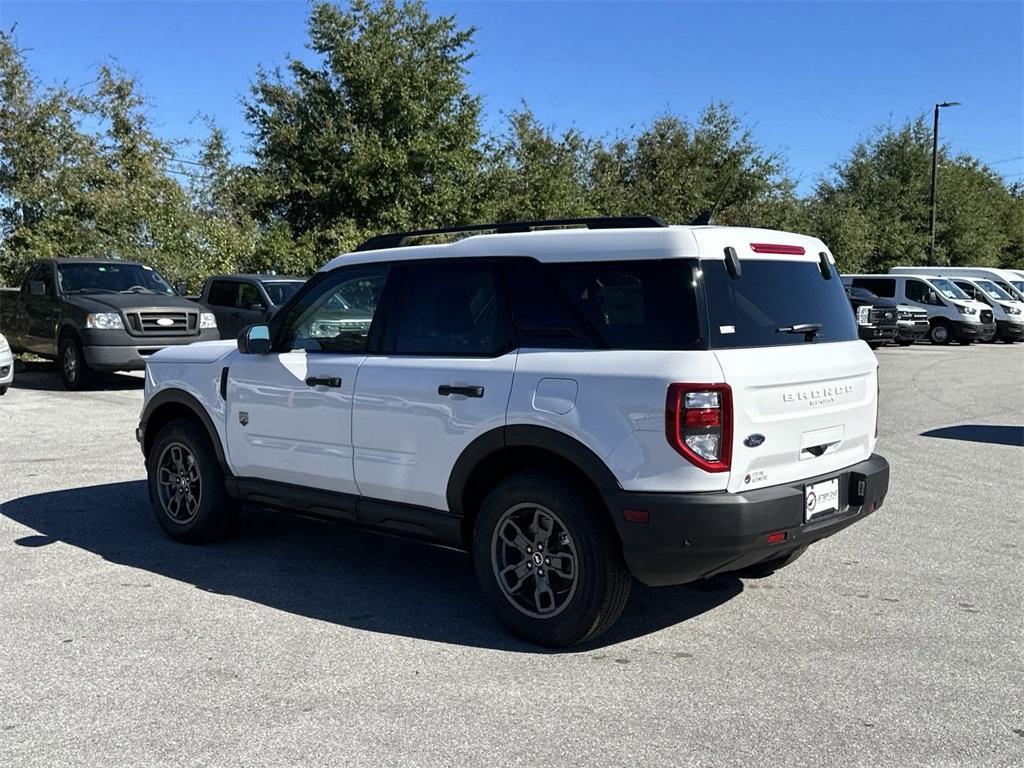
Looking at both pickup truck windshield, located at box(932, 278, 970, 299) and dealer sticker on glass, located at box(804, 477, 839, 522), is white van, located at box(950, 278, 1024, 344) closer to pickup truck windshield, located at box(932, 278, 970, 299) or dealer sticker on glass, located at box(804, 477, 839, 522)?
pickup truck windshield, located at box(932, 278, 970, 299)

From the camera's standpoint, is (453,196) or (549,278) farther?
(453,196)

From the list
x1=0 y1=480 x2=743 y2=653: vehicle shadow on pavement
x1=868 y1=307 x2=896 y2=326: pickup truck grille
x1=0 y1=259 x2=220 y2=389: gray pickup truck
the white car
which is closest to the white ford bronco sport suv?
x1=0 y1=480 x2=743 y2=653: vehicle shadow on pavement

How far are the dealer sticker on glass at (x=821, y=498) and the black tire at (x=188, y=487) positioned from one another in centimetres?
344

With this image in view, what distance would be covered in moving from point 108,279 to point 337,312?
37.5 feet

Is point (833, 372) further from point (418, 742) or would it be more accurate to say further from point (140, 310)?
point (140, 310)

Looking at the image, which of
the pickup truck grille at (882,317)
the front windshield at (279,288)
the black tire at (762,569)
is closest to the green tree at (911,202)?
the pickup truck grille at (882,317)

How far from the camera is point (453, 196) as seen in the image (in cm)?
2678

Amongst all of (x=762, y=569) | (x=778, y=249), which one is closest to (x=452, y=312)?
(x=778, y=249)

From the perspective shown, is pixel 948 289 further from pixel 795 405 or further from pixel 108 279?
pixel 795 405

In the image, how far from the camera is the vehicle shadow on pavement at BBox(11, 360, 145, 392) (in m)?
15.3

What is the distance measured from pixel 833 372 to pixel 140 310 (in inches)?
473

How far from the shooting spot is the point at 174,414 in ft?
21.6

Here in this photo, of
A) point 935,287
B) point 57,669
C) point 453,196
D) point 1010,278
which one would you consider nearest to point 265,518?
point 57,669

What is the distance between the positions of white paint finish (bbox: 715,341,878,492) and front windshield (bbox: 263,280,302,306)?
1280cm
